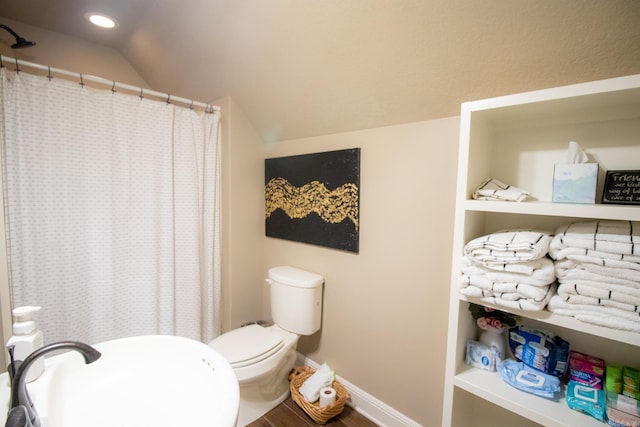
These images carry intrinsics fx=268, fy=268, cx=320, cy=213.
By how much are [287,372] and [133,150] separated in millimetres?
1693

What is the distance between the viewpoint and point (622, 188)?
0.79m

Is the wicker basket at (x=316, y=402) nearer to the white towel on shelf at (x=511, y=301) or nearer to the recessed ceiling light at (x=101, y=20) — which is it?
the white towel on shelf at (x=511, y=301)

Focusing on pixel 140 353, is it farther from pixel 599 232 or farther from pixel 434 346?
pixel 599 232

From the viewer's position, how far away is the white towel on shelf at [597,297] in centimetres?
72

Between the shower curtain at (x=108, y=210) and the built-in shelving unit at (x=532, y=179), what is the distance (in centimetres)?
153

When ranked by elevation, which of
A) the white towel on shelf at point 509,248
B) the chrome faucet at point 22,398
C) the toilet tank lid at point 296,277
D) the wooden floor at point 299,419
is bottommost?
the wooden floor at point 299,419

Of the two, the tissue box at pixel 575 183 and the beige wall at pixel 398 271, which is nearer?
the tissue box at pixel 575 183

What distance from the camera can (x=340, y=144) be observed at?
5.55ft

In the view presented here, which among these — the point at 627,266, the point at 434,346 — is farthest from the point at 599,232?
the point at 434,346

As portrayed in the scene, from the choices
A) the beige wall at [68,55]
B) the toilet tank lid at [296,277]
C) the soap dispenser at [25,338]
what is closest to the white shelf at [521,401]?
the toilet tank lid at [296,277]

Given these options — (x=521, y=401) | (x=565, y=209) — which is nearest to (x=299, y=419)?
(x=521, y=401)

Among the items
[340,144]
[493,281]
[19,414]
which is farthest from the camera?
[340,144]

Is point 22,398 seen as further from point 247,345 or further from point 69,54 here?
point 69,54

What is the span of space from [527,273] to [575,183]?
311mm
